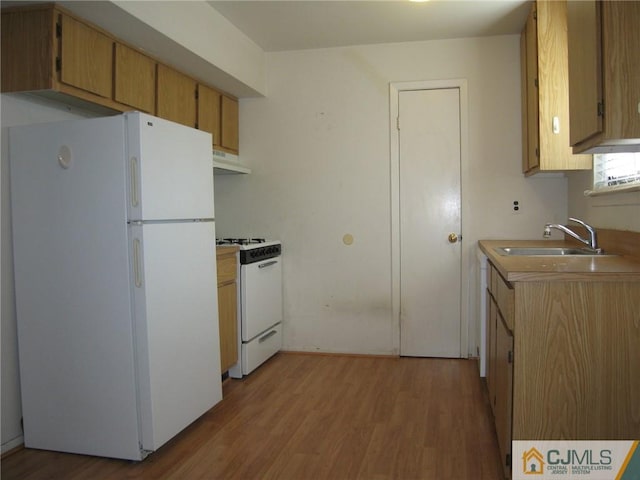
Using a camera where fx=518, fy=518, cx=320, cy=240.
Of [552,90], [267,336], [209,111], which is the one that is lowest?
[267,336]

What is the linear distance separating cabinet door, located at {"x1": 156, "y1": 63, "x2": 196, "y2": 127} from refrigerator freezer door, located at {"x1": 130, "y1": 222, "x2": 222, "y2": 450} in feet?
2.99

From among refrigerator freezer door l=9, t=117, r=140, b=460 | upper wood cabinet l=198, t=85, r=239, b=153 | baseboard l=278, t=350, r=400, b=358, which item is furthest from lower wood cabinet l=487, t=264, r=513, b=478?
upper wood cabinet l=198, t=85, r=239, b=153

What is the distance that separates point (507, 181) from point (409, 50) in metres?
1.26

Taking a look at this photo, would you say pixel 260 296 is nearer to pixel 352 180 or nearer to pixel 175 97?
pixel 352 180

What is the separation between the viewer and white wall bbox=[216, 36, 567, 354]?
3.90 meters

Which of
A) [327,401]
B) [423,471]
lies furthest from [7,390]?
[423,471]

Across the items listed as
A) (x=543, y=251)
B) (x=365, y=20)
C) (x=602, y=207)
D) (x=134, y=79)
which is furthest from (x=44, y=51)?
(x=602, y=207)

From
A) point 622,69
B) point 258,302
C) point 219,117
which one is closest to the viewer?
point 622,69

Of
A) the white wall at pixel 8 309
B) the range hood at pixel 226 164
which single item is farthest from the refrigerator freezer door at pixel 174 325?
the range hood at pixel 226 164

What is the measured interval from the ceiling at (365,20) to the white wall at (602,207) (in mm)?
1194

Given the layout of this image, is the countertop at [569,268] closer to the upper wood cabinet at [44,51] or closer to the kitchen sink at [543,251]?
the kitchen sink at [543,251]

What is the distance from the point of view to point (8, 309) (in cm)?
259

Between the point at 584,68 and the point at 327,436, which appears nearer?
the point at 584,68

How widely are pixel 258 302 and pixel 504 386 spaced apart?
2078 millimetres
